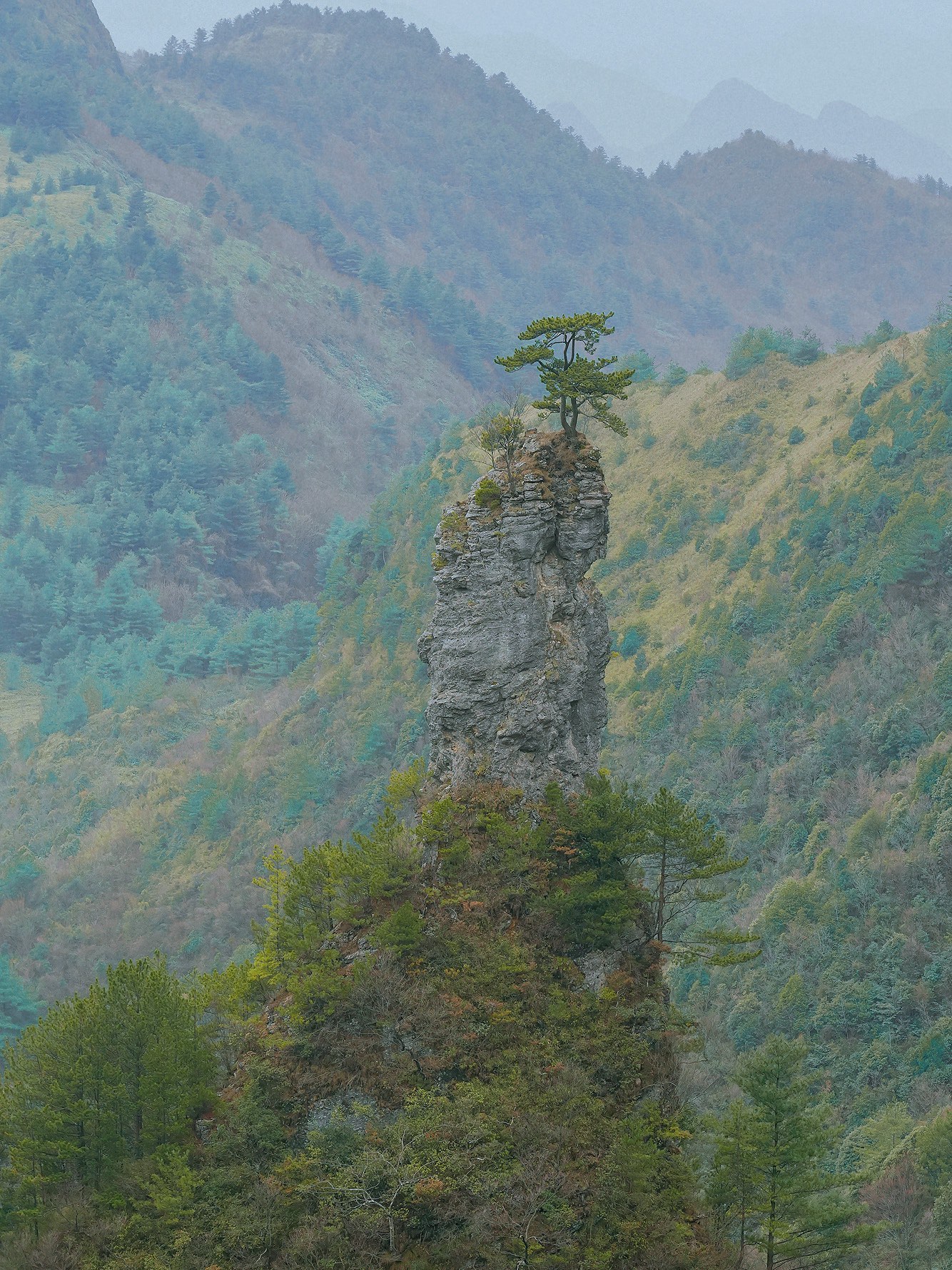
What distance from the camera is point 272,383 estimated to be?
16838 cm

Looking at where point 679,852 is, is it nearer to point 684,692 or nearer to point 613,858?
point 613,858

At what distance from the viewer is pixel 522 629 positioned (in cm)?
3678

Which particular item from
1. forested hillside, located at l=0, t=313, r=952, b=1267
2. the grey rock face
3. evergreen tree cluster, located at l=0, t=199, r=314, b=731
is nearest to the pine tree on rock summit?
the grey rock face

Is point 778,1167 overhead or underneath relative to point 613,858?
underneath

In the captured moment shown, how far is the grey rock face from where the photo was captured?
119 ft

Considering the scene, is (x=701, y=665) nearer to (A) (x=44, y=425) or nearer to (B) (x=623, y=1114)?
(B) (x=623, y=1114)

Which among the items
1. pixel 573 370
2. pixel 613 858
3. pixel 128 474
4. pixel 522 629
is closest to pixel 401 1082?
pixel 613 858

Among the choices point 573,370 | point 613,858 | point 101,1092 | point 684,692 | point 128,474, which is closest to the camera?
point 101,1092

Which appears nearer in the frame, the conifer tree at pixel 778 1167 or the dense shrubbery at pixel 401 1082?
the dense shrubbery at pixel 401 1082

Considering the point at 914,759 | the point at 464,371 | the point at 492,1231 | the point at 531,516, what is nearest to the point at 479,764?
the point at 531,516

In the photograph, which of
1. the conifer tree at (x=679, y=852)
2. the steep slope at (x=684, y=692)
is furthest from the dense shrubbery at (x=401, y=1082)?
the steep slope at (x=684, y=692)

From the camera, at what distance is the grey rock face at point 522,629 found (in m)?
36.1

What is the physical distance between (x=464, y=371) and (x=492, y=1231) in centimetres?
17556

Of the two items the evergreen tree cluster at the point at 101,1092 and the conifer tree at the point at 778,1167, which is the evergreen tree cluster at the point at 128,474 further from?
the conifer tree at the point at 778,1167
